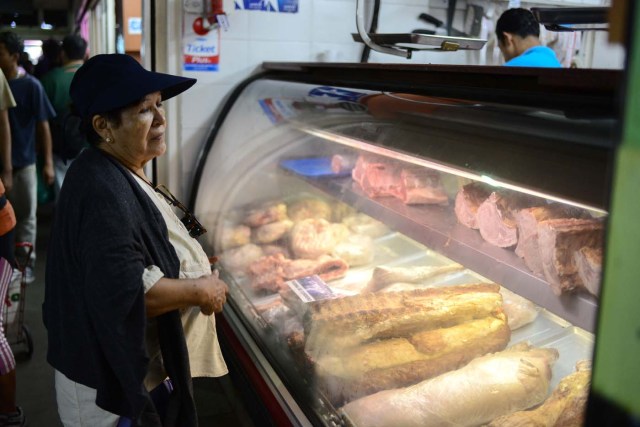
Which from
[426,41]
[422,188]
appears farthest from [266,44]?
[422,188]

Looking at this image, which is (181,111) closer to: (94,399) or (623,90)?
(94,399)

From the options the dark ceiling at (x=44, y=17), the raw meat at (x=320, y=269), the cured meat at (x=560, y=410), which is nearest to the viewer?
the cured meat at (x=560, y=410)

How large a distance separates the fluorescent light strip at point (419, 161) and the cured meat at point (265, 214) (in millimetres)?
536

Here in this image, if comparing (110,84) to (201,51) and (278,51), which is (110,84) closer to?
(201,51)

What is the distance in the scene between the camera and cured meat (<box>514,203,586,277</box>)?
1729 mm

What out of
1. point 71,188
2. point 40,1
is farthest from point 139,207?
point 40,1

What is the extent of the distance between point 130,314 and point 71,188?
0.39 metres

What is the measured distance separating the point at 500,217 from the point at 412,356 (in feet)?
1.84

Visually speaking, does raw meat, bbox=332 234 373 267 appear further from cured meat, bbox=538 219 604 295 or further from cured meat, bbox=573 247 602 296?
cured meat, bbox=573 247 602 296

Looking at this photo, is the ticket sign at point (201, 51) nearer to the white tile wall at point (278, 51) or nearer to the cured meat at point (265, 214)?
the white tile wall at point (278, 51)

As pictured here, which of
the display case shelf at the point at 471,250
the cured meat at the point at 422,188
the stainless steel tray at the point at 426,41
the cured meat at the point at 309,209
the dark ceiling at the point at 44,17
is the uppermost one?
the dark ceiling at the point at 44,17

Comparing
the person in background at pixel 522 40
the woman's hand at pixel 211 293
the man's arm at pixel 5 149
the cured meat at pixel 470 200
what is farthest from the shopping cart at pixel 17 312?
the person in background at pixel 522 40

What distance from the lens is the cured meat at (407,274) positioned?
8.16 feet

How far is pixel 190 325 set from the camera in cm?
201
